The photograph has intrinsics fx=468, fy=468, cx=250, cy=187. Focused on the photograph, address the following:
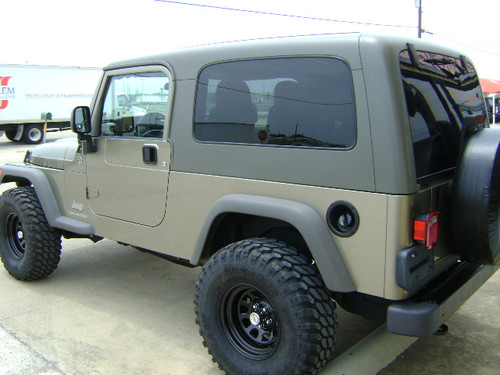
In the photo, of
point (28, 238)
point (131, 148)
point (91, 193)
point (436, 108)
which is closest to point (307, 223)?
point (436, 108)

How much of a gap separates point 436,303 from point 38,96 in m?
19.6

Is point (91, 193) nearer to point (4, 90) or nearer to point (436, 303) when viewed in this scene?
point (436, 303)

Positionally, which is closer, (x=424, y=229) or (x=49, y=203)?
(x=424, y=229)

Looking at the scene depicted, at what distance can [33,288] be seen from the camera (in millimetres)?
4199

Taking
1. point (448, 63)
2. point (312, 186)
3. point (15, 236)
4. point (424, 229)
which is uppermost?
point (448, 63)

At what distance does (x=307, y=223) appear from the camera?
7.63 ft

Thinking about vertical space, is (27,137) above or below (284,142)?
below

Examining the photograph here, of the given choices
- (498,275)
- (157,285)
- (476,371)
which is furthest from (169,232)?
(498,275)

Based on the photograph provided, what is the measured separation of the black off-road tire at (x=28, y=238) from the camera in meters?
4.05

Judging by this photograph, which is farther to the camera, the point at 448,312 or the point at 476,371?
the point at 476,371

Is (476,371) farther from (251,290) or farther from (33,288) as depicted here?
(33,288)

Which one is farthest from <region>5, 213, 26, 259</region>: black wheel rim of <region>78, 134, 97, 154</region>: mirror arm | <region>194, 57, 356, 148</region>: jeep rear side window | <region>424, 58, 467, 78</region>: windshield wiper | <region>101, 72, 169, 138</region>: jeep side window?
<region>424, 58, 467, 78</region>: windshield wiper

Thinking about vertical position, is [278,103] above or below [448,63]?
below

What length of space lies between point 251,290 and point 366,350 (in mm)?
793
